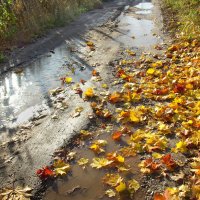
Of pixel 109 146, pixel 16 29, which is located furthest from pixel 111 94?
pixel 16 29

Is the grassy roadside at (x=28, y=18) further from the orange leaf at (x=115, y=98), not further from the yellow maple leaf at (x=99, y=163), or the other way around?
the yellow maple leaf at (x=99, y=163)

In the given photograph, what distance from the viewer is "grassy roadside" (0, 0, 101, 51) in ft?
29.9

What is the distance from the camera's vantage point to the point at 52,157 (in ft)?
12.7

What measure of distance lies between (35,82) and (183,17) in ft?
19.5

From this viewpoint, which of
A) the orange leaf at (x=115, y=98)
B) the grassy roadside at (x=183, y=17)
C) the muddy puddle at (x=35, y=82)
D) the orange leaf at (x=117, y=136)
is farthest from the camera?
the grassy roadside at (x=183, y=17)

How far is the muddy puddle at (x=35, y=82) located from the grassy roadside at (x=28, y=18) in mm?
1543

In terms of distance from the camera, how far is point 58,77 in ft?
21.6

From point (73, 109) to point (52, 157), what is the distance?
51.9 inches

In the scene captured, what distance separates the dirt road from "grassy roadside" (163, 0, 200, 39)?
0.49 m

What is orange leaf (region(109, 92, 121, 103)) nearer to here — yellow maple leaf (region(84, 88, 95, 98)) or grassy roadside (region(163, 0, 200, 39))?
yellow maple leaf (region(84, 88, 95, 98))

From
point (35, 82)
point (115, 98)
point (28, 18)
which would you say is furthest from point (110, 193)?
point (28, 18)

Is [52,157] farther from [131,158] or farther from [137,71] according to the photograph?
[137,71]

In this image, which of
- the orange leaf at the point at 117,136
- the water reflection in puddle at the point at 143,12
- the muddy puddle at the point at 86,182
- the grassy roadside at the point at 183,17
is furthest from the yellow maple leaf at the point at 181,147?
the water reflection in puddle at the point at 143,12

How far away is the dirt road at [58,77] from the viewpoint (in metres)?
3.99
